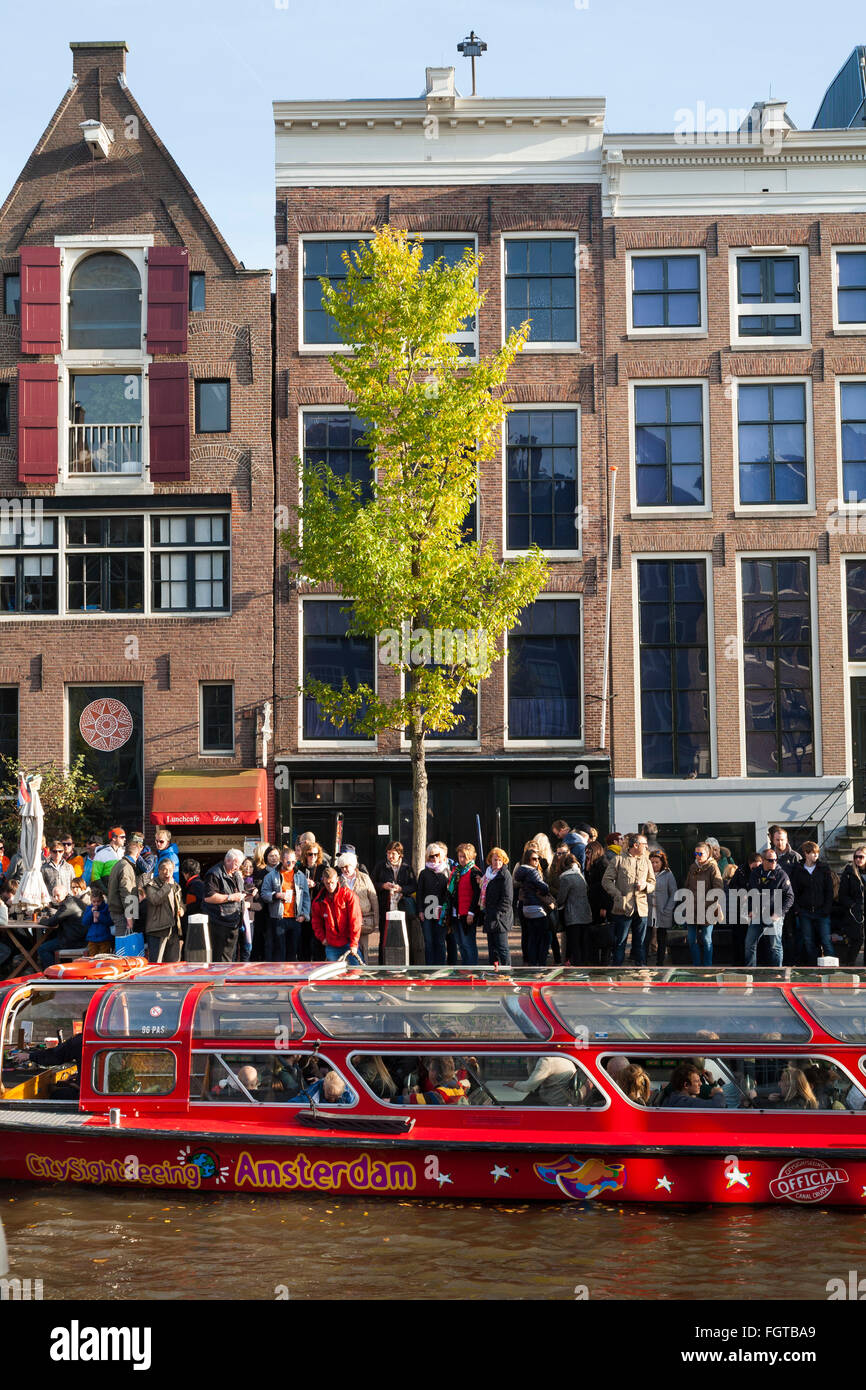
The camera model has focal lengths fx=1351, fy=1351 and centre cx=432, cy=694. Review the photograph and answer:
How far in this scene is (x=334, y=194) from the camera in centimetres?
2683

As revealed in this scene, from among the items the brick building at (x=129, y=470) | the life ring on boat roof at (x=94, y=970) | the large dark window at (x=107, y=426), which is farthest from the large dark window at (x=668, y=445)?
the life ring on boat roof at (x=94, y=970)

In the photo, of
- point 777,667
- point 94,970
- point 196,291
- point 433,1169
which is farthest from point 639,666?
point 433,1169

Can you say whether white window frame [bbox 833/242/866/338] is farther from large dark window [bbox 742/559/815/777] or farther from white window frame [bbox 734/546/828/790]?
large dark window [bbox 742/559/815/777]

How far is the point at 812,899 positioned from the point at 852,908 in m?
0.50

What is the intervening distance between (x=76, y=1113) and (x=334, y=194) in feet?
68.5

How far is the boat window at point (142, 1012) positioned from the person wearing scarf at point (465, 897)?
6.17m

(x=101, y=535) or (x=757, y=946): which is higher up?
(x=101, y=535)

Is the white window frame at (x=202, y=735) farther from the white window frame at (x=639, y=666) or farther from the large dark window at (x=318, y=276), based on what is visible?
the white window frame at (x=639, y=666)

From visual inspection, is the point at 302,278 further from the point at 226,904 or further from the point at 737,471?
the point at 226,904

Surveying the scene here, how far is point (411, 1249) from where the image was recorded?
9.16 meters

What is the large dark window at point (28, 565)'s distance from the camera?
1048 inches

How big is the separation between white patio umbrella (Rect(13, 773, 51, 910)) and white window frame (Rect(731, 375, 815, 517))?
14642 millimetres
